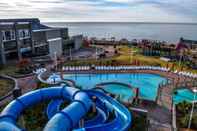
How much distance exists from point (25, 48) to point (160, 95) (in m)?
23.6

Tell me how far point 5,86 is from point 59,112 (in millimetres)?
13761

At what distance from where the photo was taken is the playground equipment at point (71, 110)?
10141mm

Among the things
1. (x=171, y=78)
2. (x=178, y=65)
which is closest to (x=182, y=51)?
(x=178, y=65)

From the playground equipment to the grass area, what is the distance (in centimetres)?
695

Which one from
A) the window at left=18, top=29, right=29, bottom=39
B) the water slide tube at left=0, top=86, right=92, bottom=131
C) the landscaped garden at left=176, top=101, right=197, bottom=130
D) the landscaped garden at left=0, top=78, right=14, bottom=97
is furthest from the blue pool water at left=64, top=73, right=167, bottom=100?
the window at left=18, top=29, right=29, bottom=39

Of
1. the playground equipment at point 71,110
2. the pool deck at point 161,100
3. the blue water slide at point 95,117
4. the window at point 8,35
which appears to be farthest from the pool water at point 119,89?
the window at point 8,35

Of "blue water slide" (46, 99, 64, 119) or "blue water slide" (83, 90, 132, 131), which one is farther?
"blue water slide" (46, 99, 64, 119)

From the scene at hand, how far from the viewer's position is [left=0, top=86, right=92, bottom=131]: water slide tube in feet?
32.0

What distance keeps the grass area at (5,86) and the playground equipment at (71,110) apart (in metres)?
6.95

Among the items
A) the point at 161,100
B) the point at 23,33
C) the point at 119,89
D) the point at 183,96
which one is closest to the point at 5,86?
the point at 119,89

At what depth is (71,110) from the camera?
36.5 feet

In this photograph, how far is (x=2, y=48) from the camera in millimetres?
29266

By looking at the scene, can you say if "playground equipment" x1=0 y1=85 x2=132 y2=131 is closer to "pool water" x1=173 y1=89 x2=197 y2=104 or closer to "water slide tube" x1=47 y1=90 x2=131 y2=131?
"water slide tube" x1=47 y1=90 x2=131 y2=131

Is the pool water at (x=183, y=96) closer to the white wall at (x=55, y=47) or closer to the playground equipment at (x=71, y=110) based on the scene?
the playground equipment at (x=71, y=110)
